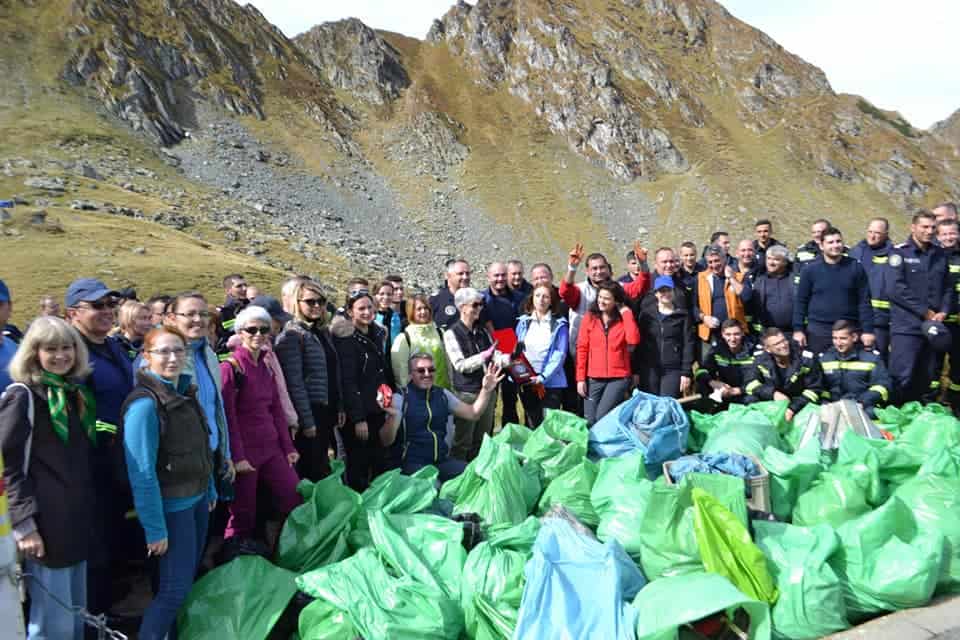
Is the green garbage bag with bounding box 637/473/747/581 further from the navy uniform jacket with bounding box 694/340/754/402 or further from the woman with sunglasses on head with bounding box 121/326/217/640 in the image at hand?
the navy uniform jacket with bounding box 694/340/754/402

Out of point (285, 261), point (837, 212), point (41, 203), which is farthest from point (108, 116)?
point (837, 212)

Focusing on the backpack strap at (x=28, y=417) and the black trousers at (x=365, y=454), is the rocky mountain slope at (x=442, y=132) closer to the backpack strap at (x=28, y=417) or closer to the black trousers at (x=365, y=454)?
the black trousers at (x=365, y=454)

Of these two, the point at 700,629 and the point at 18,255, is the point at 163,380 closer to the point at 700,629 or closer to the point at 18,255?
the point at 700,629

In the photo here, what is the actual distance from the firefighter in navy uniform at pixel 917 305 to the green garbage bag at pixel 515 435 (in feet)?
11.5

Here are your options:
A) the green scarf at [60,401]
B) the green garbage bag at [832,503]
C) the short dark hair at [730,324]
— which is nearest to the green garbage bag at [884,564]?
the green garbage bag at [832,503]

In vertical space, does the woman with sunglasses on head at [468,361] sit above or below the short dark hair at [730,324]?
below

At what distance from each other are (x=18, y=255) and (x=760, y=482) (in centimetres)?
2049

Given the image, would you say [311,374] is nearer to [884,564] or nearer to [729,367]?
[884,564]

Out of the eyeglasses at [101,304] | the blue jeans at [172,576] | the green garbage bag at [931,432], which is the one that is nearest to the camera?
the blue jeans at [172,576]

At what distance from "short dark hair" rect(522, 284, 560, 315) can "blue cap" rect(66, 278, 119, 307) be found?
3432mm

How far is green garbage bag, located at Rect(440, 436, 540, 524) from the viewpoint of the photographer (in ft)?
12.8

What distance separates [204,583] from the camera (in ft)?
10.4

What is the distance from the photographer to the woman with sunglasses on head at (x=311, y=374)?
4219 mm

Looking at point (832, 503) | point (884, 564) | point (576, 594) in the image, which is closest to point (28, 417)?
point (576, 594)
